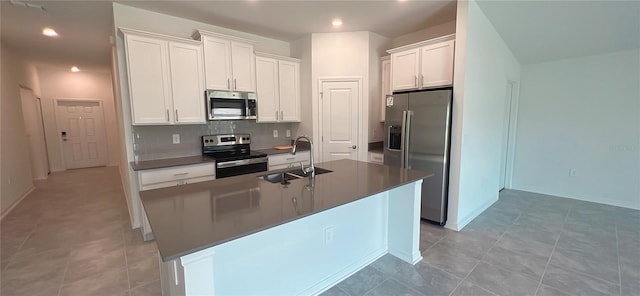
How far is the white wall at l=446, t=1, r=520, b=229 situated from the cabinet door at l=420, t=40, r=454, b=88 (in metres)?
0.17

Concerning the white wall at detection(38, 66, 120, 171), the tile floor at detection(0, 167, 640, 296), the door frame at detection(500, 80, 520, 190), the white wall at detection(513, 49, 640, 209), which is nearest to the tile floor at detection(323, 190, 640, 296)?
the tile floor at detection(0, 167, 640, 296)

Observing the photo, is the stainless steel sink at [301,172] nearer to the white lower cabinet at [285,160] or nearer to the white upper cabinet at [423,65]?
the white lower cabinet at [285,160]

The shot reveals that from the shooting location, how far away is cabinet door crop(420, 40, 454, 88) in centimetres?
315

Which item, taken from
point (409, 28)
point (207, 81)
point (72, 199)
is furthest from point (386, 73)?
point (72, 199)

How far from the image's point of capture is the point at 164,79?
121 inches

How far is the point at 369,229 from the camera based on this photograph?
247 cm

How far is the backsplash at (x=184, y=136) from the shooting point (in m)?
3.26

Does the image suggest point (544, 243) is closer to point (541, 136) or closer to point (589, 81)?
point (541, 136)

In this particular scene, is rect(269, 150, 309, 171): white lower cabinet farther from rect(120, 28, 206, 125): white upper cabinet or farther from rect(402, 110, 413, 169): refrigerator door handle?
rect(402, 110, 413, 169): refrigerator door handle

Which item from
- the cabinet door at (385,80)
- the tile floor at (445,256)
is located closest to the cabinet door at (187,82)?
the tile floor at (445,256)

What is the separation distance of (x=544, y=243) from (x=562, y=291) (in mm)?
908

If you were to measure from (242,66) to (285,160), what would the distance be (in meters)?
1.44

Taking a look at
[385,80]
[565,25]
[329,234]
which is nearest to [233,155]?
[329,234]

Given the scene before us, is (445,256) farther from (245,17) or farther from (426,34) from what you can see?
(245,17)
